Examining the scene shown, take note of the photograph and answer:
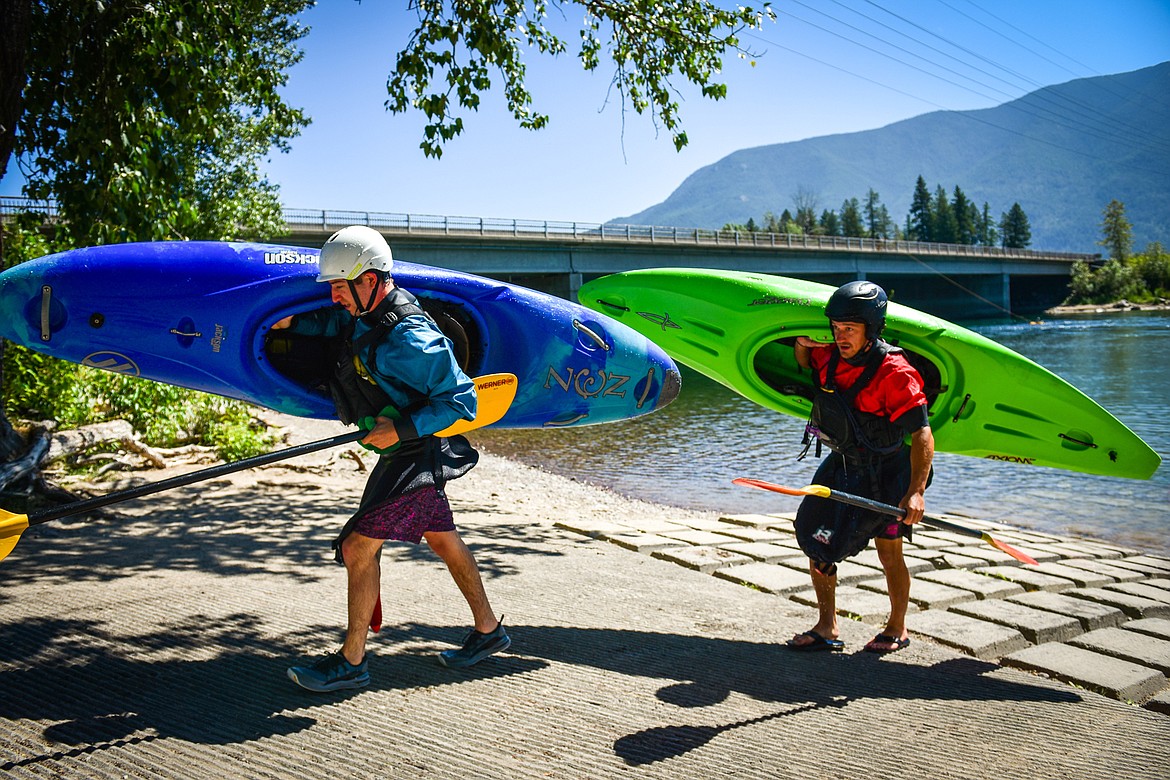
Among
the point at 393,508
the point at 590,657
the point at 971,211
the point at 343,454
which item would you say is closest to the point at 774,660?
the point at 590,657

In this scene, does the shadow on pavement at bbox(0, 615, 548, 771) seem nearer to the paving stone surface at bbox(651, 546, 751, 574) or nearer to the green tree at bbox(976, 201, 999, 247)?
the paving stone surface at bbox(651, 546, 751, 574)

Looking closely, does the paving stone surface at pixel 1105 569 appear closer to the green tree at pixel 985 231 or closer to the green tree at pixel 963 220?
the green tree at pixel 963 220

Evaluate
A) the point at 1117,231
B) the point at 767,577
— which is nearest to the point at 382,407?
the point at 767,577

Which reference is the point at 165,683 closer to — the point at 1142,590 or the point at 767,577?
the point at 767,577

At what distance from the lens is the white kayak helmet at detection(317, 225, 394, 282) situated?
9.89ft

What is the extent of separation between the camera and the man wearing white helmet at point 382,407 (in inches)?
116

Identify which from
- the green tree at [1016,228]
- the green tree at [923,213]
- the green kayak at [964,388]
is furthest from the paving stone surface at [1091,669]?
the green tree at [1016,228]

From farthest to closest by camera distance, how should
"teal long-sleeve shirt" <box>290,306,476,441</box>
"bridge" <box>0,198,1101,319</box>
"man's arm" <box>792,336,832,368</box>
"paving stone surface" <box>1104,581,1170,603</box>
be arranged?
1. "bridge" <box>0,198,1101,319</box>
2. "paving stone surface" <box>1104,581,1170,603</box>
3. "man's arm" <box>792,336,832,368</box>
4. "teal long-sleeve shirt" <box>290,306,476,441</box>

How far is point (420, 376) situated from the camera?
9.70 ft

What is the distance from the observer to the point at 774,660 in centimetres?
368

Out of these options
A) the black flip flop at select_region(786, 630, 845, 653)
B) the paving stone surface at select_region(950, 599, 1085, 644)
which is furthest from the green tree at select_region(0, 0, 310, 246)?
the paving stone surface at select_region(950, 599, 1085, 644)

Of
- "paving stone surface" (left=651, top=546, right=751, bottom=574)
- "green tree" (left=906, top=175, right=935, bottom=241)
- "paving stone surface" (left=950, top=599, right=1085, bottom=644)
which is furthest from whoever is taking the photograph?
"green tree" (left=906, top=175, right=935, bottom=241)

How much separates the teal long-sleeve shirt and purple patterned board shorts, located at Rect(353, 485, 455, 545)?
0.27m

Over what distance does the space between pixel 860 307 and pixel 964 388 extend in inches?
74.1
